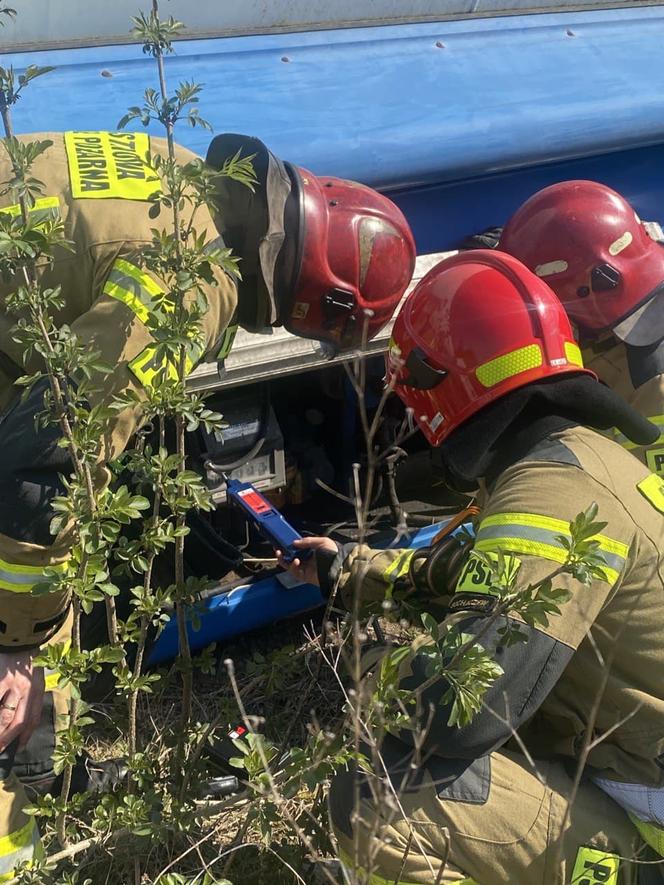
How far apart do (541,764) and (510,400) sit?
810mm

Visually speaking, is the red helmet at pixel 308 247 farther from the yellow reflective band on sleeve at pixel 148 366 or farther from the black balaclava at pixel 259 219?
the yellow reflective band on sleeve at pixel 148 366

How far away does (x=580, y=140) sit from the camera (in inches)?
138

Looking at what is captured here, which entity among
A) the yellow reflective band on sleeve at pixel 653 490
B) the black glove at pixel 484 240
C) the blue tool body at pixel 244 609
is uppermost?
the yellow reflective band on sleeve at pixel 653 490

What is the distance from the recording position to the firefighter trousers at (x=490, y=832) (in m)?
1.84

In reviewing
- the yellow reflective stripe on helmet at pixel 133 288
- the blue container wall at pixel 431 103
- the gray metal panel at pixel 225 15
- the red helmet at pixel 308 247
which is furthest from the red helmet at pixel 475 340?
the gray metal panel at pixel 225 15

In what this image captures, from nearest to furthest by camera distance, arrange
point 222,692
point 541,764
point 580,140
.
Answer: point 541,764 < point 222,692 < point 580,140

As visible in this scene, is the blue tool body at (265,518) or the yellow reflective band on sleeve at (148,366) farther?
the blue tool body at (265,518)

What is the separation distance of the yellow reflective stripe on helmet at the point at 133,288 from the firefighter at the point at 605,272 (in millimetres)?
Result: 1603

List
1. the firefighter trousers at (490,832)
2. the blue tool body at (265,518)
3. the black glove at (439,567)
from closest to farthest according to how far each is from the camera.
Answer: the firefighter trousers at (490,832) < the black glove at (439,567) < the blue tool body at (265,518)

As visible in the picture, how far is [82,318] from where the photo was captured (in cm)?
190

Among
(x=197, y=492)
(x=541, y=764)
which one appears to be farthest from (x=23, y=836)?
(x=541, y=764)

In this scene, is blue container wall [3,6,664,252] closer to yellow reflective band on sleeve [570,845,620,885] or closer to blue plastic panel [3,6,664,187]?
blue plastic panel [3,6,664,187]

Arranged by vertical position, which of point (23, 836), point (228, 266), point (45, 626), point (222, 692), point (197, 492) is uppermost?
point (228, 266)

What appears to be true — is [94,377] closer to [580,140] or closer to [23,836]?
[23,836]
